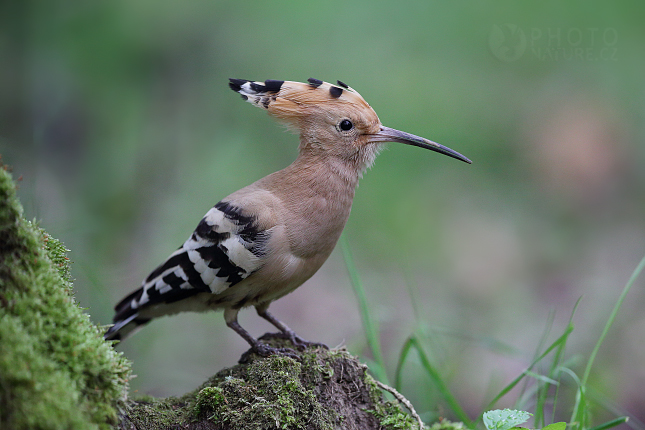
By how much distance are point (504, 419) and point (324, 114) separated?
1.55 metres

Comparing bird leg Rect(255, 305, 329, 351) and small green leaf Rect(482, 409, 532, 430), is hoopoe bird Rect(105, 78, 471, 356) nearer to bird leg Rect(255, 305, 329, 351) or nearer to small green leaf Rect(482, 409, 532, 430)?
bird leg Rect(255, 305, 329, 351)

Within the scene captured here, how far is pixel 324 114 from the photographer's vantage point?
2.70 metres

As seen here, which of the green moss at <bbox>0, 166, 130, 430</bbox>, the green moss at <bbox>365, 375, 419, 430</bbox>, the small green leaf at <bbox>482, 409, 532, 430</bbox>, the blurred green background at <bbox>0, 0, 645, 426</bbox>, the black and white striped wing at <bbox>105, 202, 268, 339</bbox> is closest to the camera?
the green moss at <bbox>0, 166, 130, 430</bbox>

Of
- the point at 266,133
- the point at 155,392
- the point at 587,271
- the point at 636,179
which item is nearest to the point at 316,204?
the point at 155,392

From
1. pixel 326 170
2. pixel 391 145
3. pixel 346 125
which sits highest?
pixel 391 145

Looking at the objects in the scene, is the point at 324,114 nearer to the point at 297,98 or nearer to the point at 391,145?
the point at 297,98

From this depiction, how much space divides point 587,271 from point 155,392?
4166mm

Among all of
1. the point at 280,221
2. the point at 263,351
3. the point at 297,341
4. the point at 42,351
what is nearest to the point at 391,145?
the point at 280,221

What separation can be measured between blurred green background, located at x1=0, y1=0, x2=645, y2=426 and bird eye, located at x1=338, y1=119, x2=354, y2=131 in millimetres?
2407

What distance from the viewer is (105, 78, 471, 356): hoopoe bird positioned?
8.18 ft

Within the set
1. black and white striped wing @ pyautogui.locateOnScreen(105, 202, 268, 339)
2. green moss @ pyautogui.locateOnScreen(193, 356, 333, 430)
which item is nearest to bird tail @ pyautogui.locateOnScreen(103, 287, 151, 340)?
black and white striped wing @ pyautogui.locateOnScreen(105, 202, 268, 339)

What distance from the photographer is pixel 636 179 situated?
6.18 meters

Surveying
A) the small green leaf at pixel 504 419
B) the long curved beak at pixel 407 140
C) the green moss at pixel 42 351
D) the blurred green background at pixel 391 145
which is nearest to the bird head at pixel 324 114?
the long curved beak at pixel 407 140

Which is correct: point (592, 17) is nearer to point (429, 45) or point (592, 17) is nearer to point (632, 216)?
point (429, 45)
